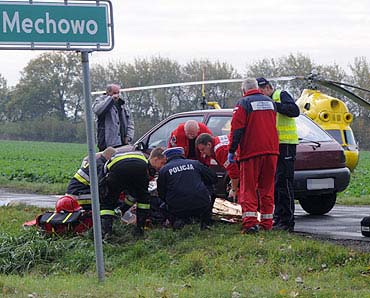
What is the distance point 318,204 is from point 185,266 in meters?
5.10

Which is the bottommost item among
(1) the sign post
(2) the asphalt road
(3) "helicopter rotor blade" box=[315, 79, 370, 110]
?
(2) the asphalt road

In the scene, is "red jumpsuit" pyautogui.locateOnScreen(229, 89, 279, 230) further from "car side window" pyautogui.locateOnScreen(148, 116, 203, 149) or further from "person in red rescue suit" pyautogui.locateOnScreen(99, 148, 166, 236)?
"car side window" pyautogui.locateOnScreen(148, 116, 203, 149)

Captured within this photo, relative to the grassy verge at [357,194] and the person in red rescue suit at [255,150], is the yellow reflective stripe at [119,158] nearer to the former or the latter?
the person in red rescue suit at [255,150]

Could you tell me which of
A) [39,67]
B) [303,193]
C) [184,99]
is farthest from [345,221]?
[39,67]

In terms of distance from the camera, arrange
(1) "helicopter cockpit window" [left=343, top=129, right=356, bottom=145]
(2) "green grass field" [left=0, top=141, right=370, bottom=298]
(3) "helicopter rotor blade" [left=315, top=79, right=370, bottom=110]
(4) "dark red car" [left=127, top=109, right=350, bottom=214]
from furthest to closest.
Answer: (1) "helicopter cockpit window" [left=343, top=129, right=356, bottom=145] → (4) "dark red car" [left=127, top=109, right=350, bottom=214] → (3) "helicopter rotor blade" [left=315, top=79, right=370, bottom=110] → (2) "green grass field" [left=0, top=141, right=370, bottom=298]

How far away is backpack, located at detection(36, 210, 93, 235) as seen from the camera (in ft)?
32.3

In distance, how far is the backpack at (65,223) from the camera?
32.3 feet

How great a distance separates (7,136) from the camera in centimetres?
7862

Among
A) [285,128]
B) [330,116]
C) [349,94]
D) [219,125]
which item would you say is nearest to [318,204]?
[219,125]

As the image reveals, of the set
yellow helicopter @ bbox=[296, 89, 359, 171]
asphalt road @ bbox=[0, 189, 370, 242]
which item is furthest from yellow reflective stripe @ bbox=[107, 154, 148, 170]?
yellow helicopter @ bbox=[296, 89, 359, 171]

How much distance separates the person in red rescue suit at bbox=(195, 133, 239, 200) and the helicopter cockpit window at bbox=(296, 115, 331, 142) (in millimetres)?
1617

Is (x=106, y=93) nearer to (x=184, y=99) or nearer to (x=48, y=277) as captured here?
(x=48, y=277)

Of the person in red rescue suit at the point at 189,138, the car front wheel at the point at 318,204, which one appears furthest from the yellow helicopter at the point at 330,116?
the person in red rescue suit at the point at 189,138

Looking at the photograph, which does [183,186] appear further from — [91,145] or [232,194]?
[91,145]
